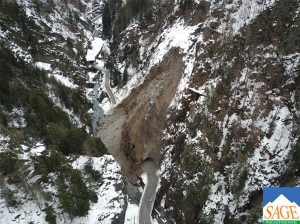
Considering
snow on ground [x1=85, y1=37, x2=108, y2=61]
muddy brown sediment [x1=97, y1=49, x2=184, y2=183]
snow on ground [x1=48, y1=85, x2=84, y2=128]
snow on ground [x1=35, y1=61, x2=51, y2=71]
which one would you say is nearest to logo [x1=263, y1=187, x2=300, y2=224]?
muddy brown sediment [x1=97, y1=49, x2=184, y2=183]

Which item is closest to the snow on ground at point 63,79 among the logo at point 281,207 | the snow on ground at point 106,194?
the snow on ground at point 106,194

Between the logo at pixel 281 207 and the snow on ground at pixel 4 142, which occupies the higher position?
the snow on ground at pixel 4 142

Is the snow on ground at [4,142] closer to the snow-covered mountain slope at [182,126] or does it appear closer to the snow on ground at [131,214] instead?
the snow-covered mountain slope at [182,126]

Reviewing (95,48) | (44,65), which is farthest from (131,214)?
(95,48)

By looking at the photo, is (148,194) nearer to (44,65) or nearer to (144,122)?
(144,122)

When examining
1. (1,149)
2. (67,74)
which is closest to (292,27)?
(1,149)

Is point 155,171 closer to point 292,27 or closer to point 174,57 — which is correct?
point 174,57

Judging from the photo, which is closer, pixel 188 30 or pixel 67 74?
pixel 188 30
